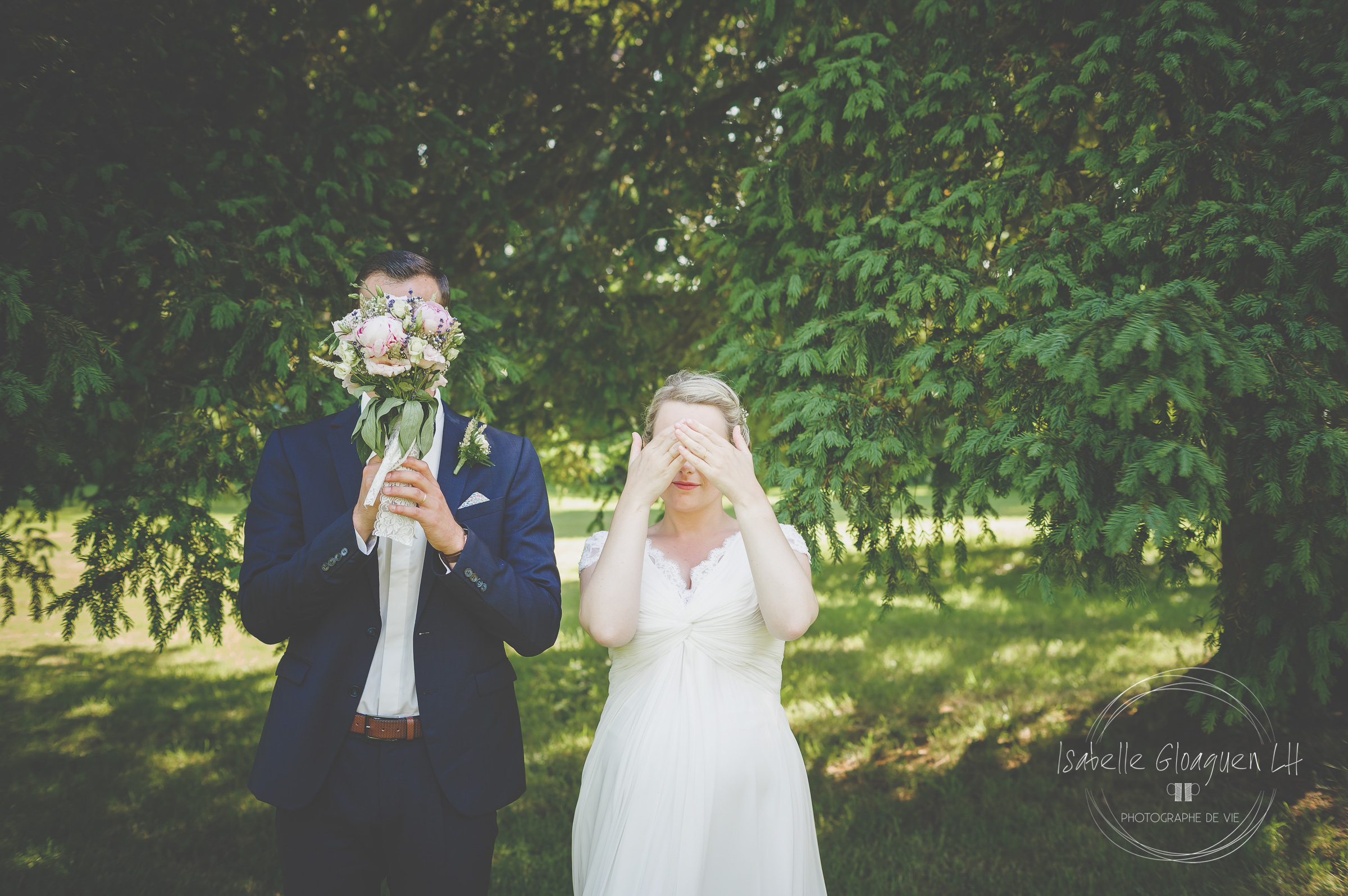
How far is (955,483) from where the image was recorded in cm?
392

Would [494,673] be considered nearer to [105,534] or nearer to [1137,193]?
[105,534]

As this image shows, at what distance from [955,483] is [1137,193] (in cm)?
164

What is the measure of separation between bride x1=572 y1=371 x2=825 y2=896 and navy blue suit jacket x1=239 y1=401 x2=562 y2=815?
30 cm

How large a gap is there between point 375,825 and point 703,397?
177cm

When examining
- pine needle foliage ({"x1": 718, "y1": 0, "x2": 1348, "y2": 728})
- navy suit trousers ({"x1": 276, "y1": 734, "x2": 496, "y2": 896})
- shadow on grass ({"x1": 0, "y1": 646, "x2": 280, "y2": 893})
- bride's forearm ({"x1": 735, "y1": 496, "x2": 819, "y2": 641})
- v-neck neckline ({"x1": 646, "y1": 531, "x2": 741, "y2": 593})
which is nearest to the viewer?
navy suit trousers ({"x1": 276, "y1": 734, "x2": 496, "y2": 896})

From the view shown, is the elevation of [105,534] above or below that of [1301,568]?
above

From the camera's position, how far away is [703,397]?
2.64 m

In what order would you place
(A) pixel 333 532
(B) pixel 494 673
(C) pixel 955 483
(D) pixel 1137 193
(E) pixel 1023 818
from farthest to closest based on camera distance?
(E) pixel 1023 818 < (C) pixel 955 483 < (D) pixel 1137 193 < (B) pixel 494 673 < (A) pixel 333 532

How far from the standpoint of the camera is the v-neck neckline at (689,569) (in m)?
2.62

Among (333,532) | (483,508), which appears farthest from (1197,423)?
(333,532)

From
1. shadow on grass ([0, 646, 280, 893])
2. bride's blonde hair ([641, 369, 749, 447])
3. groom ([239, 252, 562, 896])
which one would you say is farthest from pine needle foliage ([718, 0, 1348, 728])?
shadow on grass ([0, 646, 280, 893])

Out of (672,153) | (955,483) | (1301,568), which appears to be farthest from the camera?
(672,153)

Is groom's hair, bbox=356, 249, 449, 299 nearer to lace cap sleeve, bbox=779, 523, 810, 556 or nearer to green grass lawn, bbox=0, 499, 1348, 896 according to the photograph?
lace cap sleeve, bbox=779, 523, 810, 556

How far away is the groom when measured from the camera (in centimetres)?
213
